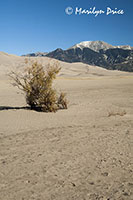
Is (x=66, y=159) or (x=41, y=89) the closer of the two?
(x=66, y=159)

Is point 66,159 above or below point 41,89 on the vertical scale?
below

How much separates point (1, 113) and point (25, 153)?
531 centimetres

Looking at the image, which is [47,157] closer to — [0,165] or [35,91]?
[0,165]

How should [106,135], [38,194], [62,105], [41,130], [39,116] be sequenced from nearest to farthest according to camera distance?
[38,194]
[106,135]
[41,130]
[39,116]
[62,105]

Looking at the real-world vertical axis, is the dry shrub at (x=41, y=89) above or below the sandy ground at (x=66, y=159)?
above

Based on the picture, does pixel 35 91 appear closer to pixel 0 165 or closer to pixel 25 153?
pixel 25 153

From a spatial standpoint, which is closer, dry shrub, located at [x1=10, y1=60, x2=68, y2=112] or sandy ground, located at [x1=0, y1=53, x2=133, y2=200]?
sandy ground, located at [x1=0, y1=53, x2=133, y2=200]

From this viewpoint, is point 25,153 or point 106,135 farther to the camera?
point 106,135

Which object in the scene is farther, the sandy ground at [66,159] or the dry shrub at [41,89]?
the dry shrub at [41,89]

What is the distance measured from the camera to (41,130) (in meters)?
7.85

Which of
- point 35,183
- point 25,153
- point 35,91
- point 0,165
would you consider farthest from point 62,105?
point 35,183

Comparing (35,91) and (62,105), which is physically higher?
(35,91)

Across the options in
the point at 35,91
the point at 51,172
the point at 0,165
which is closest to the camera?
the point at 51,172

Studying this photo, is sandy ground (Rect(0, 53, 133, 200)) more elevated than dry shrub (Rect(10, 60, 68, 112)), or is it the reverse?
dry shrub (Rect(10, 60, 68, 112))
